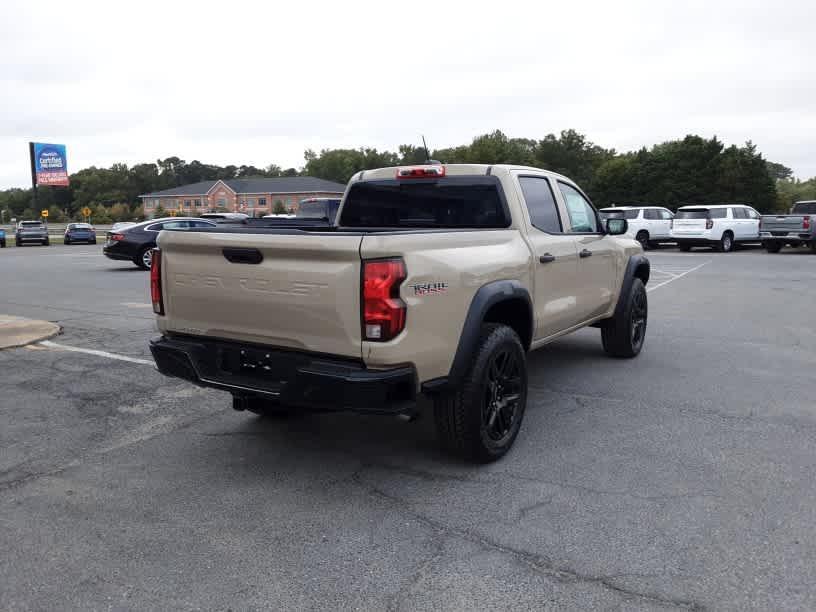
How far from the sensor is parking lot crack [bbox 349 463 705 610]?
279 centimetres

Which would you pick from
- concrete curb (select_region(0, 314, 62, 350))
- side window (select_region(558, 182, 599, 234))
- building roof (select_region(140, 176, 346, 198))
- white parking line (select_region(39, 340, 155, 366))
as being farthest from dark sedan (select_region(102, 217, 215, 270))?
building roof (select_region(140, 176, 346, 198))

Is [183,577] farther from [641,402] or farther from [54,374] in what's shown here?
[54,374]

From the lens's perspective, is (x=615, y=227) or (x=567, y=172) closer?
(x=615, y=227)

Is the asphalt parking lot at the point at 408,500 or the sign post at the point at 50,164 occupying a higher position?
the sign post at the point at 50,164

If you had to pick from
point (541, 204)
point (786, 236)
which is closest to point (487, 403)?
point (541, 204)

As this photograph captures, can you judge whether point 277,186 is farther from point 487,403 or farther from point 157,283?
point 487,403

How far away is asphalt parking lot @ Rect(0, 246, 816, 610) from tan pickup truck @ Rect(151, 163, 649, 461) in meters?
0.47

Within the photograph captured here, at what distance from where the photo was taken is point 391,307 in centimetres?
347

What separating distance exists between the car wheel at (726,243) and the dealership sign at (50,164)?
61520mm

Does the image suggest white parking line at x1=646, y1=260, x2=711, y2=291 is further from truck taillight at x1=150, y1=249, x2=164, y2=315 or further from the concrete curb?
truck taillight at x1=150, y1=249, x2=164, y2=315

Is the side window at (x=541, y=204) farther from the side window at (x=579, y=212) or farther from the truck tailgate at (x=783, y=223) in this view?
the truck tailgate at (x=783, y=223)

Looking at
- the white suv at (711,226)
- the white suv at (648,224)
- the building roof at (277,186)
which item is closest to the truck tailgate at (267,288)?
the white suv at (711,226)

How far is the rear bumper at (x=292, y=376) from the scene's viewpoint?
137 inches

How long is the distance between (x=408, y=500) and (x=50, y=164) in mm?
73849
